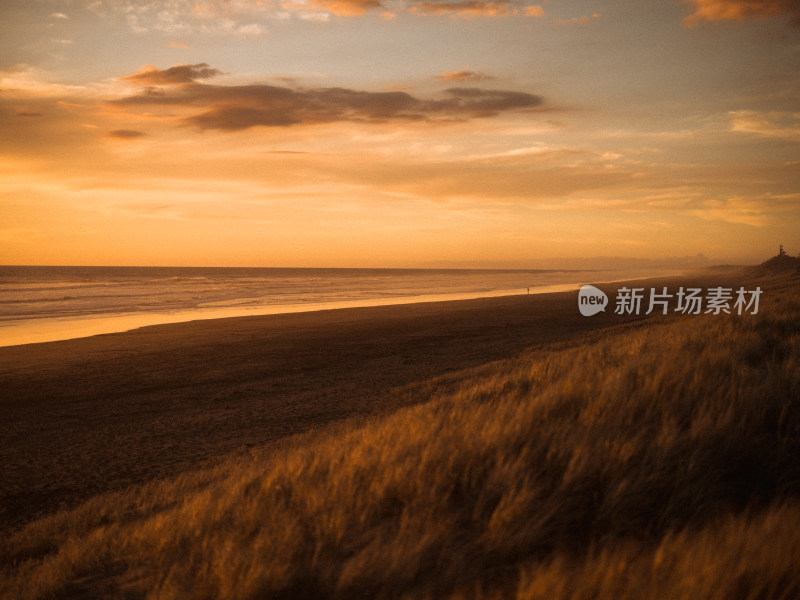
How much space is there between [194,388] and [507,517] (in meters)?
10.8

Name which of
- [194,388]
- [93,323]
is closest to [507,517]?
[194,388]

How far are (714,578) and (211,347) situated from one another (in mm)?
17572

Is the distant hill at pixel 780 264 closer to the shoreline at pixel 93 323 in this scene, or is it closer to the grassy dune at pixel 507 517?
the shoreline at pixel 93 323

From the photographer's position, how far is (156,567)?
11.7 ft

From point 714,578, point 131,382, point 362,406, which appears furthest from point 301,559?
point 131,382

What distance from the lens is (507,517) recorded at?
324 centimetres

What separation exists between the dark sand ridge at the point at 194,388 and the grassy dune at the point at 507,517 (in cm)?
242

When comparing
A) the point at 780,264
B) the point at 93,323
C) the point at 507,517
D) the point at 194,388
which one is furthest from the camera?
the point at 780,264

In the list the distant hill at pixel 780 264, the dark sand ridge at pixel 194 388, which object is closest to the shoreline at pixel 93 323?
the dark sand ridge at pixel 194 388

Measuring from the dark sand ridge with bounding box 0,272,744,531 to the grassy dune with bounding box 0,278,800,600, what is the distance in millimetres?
2422

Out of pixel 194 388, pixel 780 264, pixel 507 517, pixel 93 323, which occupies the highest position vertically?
pixel 780 264

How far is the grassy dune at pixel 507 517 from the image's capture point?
8.92 feet

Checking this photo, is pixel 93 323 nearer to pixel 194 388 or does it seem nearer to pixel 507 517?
pixel 194 388

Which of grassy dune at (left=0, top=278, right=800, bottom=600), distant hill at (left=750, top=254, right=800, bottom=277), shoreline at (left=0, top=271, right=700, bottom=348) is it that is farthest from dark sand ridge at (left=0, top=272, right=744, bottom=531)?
distant hill at (left=750, top=254, right=800, bottom=277)
